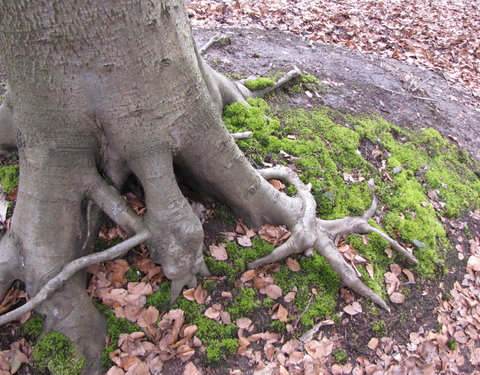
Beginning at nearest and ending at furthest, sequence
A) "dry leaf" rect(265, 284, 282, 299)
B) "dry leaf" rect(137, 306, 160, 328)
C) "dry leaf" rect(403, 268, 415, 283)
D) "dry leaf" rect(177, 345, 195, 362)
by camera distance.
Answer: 1. "dry leaf" rect(177, 345, 195, 362)
2. "dry leaf" rect(137, 306, 160, 328)
3. "dry leaf" rect(265, 284, 282, 299)
4. "dry leaf" rect(403, 268, 415, 283)

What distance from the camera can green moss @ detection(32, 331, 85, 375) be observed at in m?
2.68

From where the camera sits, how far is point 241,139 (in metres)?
4.37

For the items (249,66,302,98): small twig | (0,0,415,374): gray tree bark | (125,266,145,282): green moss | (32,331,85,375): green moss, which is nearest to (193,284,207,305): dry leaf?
(0,0,415,374): gray tree bark

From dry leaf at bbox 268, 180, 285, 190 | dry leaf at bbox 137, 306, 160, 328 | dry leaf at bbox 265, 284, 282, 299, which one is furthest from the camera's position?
dry leaf at bbox 268, 180, 285, 190

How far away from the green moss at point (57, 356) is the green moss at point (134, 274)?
65 centimetres

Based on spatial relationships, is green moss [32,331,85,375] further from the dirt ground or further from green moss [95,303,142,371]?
the dirt ground

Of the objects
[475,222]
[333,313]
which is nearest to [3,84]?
[333,313]

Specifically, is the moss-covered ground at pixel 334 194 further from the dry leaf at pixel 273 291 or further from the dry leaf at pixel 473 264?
the dry leaf at pixel 473 264

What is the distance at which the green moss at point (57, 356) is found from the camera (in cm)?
268

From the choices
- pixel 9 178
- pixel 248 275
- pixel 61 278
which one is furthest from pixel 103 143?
pixel 248 275

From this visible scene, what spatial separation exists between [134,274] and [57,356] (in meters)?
0.83

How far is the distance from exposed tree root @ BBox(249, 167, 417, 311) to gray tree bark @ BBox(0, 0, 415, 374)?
0.02m

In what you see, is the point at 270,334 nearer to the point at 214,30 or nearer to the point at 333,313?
the point at 333,313

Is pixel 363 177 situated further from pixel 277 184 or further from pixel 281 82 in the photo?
pixel 281 82
